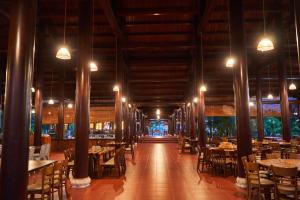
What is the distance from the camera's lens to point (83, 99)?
6.47m

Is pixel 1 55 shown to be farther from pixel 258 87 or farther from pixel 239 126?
pixel 258 87

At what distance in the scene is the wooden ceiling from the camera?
942 cm

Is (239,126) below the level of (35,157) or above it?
above

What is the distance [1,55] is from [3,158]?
1269cm

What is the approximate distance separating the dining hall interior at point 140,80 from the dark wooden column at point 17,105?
12 millimetres

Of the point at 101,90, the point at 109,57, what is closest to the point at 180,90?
the point at 101,90

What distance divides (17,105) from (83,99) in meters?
3.40

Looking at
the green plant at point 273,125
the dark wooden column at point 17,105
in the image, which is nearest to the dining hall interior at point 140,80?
the dark wooden column at point 17,105

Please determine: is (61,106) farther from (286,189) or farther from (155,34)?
(286,189)

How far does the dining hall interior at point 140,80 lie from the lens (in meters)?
3.23

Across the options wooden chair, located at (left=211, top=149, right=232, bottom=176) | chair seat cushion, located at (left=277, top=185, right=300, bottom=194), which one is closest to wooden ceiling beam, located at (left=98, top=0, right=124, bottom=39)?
wooden chair, located at (left=211, top=149, right=232, bottom=176)

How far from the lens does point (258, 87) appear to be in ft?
50.4

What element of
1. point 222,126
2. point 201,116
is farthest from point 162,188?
point 222,126

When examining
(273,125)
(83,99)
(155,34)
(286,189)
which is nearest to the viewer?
(286,189)
